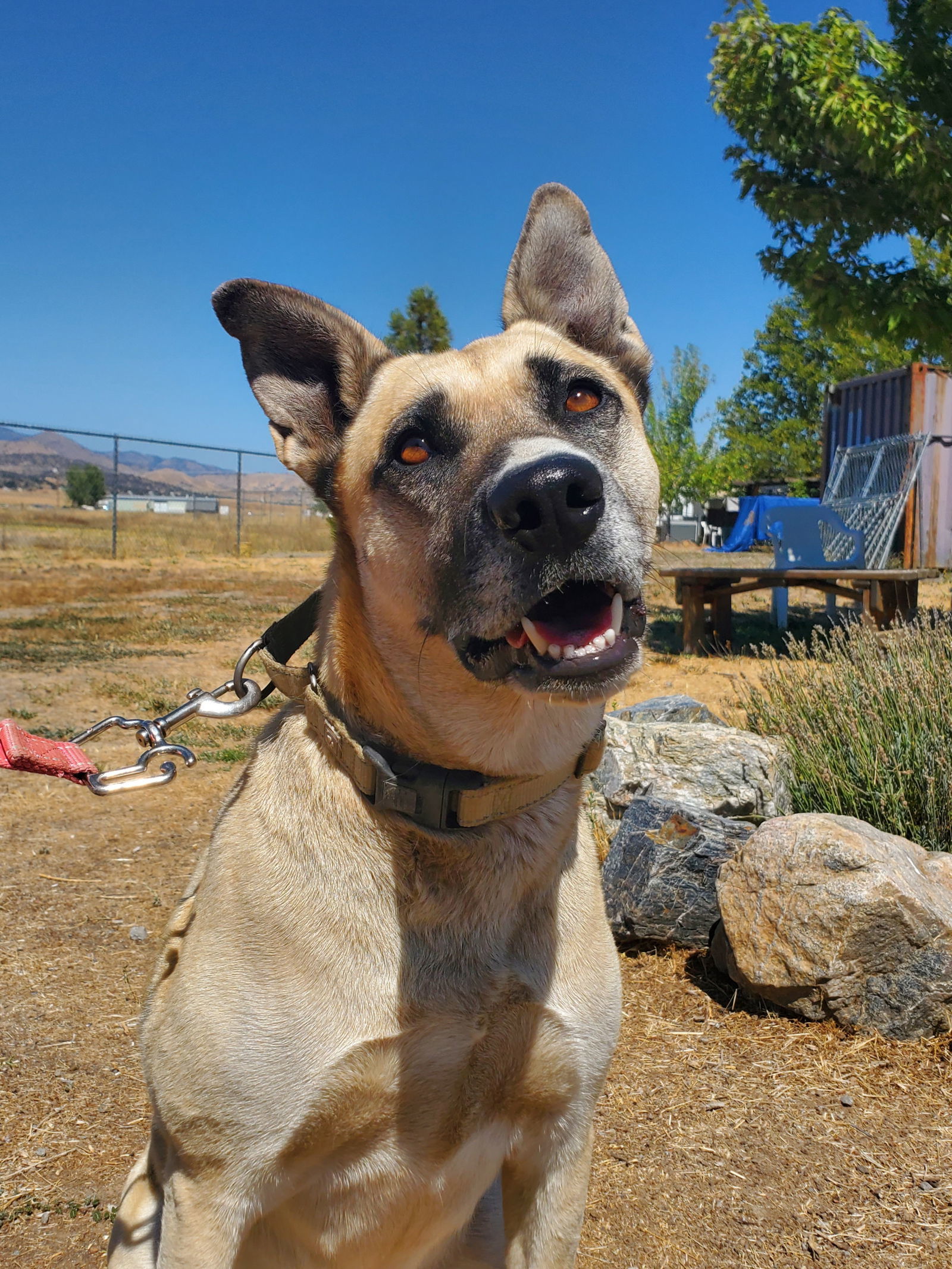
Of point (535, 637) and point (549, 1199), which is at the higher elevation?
point (535, 637)

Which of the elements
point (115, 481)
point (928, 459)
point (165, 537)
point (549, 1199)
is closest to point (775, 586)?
point (928, 459)

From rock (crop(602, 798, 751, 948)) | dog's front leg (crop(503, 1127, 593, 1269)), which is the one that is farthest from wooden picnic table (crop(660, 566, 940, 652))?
dog's front leg (crop(503, 1127, 593, 1269))

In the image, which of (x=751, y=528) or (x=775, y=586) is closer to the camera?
(x=775, y=586)

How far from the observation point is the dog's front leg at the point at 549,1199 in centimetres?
195

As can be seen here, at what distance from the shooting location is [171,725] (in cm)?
239

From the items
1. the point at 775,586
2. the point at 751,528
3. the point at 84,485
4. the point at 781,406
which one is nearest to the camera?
the point at 775,586

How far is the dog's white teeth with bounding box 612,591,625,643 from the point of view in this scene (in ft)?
6.07

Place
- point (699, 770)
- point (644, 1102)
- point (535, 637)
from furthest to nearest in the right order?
point (699, 770)
point (644, 1102)
point (535, 637)

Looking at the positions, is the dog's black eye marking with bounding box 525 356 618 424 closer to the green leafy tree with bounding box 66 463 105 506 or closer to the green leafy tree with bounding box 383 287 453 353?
the green leafy tree with bounding box 383 287 453 353

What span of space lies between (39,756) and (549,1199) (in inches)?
58.1

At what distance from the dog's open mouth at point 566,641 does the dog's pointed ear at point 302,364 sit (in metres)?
0.72

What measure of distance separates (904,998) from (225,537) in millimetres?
25406

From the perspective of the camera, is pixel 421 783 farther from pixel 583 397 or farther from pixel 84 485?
pixel 84 485

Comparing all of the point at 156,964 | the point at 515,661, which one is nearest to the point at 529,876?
the point at 515,661
